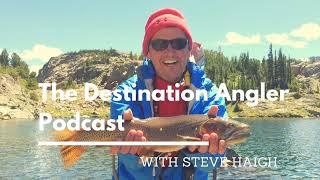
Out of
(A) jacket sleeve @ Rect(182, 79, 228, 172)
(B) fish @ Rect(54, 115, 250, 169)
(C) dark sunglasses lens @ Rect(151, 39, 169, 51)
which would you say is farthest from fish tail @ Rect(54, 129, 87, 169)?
(C) dark sunglasses lens @ Rect(151, 39, 169, 51)

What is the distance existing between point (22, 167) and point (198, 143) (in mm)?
48280

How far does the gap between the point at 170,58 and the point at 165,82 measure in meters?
0.40

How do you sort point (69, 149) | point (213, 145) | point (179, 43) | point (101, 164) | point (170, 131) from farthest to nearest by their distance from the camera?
point (101, 164), point (179, 43), point (69, 149), point (170, 131), point (213, 145)

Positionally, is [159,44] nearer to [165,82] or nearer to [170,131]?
[165,82]

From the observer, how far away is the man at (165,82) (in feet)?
23.8

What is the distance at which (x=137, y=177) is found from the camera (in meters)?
7.32

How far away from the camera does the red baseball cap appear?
7.51 m

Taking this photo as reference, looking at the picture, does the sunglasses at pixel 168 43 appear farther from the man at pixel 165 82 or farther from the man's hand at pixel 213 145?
the man's hand at pixel 213 145

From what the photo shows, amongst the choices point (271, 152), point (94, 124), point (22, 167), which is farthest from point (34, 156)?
point (94, 124)

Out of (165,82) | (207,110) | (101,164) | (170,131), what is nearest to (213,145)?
(170,131)

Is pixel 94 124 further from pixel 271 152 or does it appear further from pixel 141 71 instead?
pixel 271 152

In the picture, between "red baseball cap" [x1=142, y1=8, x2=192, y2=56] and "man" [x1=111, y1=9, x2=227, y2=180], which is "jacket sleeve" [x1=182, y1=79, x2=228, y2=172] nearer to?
"man" [x1=111, y1=9, x2=227, y2=180]

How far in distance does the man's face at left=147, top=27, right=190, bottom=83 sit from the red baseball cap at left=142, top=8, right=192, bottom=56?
Answer: 8 centimetres

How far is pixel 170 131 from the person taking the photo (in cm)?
702
